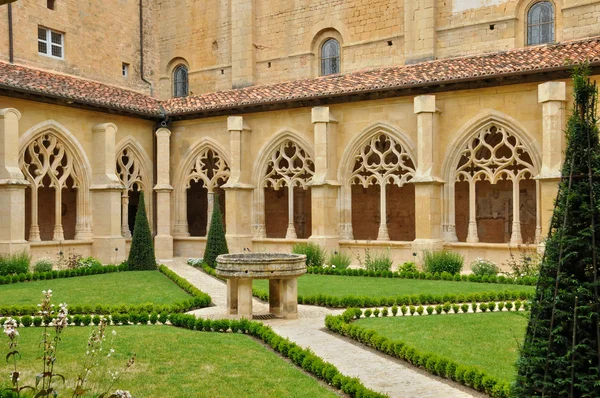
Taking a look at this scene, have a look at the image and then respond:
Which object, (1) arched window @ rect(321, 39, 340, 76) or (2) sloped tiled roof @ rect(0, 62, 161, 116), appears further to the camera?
(1) arched window @ rect(321, 39, 340, 76)

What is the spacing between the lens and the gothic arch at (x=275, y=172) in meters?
19.5

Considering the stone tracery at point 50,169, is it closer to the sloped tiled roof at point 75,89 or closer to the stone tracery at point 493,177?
the sloped tiled roof at point 75,89

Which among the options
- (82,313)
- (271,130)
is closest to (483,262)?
(271,130)

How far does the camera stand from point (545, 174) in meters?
14.9

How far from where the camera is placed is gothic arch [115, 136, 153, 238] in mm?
20531

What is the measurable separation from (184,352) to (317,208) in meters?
11.0

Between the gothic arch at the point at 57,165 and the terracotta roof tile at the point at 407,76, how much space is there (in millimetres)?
3759

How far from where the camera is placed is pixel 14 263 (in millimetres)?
15500

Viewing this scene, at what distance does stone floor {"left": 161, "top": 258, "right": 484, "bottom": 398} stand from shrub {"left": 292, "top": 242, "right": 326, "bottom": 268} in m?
5.57

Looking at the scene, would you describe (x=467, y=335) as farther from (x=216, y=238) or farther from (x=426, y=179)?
(x=216, y=238)

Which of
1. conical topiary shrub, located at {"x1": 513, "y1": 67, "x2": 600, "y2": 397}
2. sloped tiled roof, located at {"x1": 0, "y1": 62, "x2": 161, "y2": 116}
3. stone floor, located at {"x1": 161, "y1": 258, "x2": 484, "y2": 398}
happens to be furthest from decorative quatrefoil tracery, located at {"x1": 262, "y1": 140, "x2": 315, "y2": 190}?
conical topiary shrub, located at {"x1": 513, "y1": 67, "x2": 600, "y2": 397}

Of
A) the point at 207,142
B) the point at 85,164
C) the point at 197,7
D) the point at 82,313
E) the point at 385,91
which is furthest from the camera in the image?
the point at 197,7

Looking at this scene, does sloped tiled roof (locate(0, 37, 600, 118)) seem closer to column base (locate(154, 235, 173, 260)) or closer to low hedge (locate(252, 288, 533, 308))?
column base (locate(154, 235, 173, 260))

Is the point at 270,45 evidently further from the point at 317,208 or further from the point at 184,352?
the point at 184,352
